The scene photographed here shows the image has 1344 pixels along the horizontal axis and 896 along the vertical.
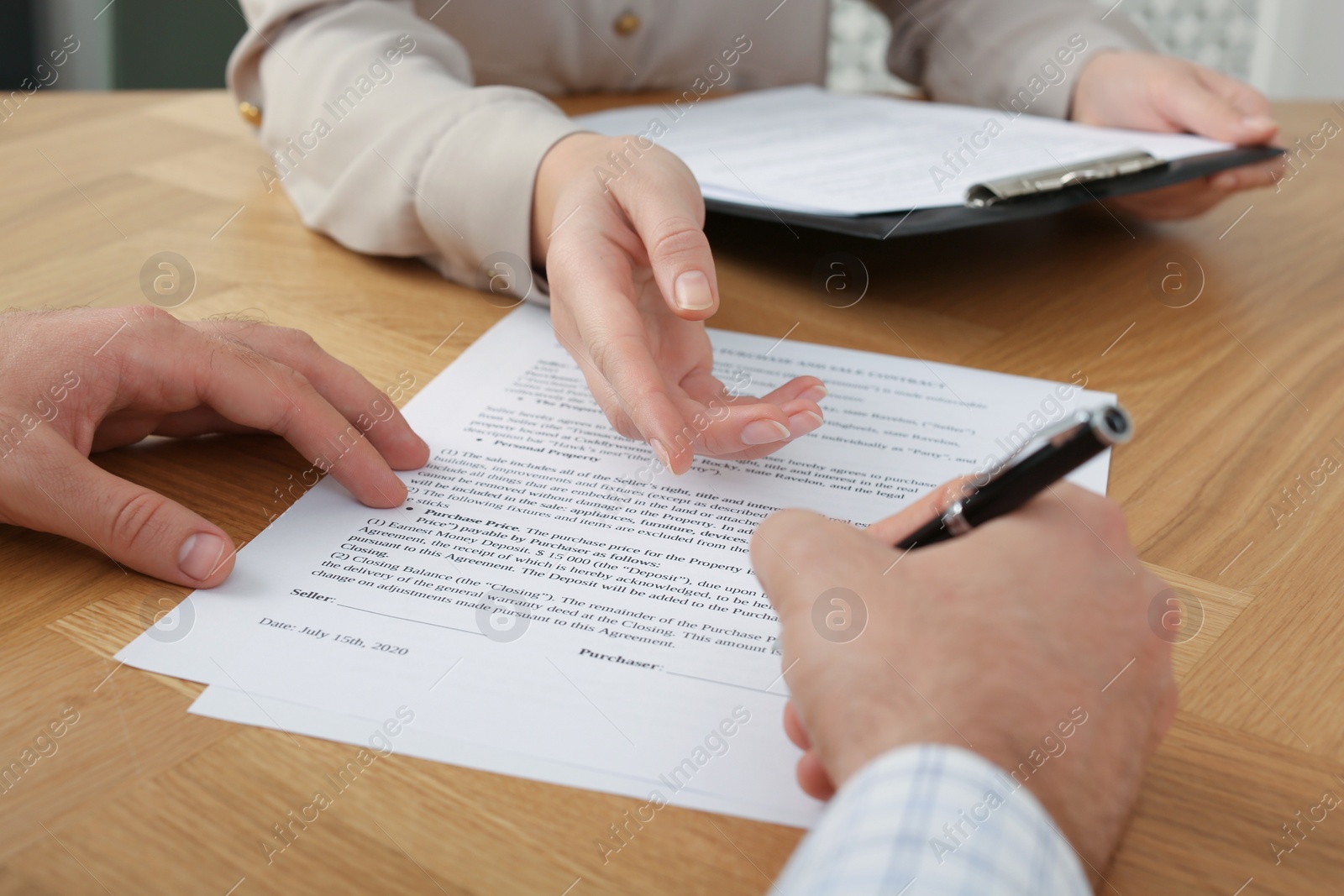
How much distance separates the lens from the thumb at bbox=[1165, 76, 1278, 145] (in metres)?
0.90

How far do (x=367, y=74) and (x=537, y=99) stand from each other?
16 centimetres

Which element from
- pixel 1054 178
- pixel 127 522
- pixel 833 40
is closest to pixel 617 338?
pixel 127 522

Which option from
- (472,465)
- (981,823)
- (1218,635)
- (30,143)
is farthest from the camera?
(30,143)

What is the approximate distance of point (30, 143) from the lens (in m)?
1.07

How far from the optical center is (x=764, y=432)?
1.90 feet

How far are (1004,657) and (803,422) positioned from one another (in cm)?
26

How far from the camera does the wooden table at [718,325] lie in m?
0.37

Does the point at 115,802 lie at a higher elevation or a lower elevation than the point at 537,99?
lower

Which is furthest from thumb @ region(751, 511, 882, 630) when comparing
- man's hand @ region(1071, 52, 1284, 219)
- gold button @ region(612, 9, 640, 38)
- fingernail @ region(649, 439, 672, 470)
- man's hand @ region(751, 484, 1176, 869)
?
gold button @ region(612, 9, 640, 38)

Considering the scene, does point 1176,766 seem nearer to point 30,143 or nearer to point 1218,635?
point 1218,635

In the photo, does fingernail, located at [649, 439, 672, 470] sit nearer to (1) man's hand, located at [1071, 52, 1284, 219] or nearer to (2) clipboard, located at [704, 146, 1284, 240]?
(2) clipboard, located at [704, 146, 1284, 240]

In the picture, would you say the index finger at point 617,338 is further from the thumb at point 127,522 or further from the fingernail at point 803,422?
the thumb at point 127,522

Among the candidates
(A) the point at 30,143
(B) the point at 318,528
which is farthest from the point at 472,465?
(A) the point at 30,143

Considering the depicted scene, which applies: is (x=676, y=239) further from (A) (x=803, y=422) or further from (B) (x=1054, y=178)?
(B) (x=1054, y=178)
